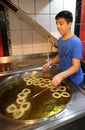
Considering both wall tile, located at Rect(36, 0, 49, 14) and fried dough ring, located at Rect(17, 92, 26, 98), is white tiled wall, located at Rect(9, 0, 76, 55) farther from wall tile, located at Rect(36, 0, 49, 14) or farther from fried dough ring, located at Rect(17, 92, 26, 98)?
fried dough ring, located at Rect(17, 92, 26, 98)

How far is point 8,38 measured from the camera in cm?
149

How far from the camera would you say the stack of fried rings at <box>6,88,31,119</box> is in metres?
0.67

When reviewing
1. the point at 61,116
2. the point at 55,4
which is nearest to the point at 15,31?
the point at 55,4

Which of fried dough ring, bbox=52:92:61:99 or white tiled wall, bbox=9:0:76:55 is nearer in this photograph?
fried dough ring, bbox=52:92:61:99

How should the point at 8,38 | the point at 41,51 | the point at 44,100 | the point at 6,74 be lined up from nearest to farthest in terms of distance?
the point at 44,100
the point at 6,74
the point at 8,38
the point at 41,51

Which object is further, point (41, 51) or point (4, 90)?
point (41, 51)

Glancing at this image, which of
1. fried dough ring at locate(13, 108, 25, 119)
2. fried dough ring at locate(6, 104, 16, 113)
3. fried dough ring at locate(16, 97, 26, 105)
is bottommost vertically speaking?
fried dough ring at locate(13, 108, 25, 119)

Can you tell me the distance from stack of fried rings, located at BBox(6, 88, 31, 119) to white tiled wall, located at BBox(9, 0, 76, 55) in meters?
0.84

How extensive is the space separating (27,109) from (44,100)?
116 millimetres

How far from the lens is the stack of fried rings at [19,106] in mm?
668

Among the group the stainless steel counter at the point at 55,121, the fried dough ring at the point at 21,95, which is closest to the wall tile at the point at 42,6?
the fried dough ring at the point at 21,95

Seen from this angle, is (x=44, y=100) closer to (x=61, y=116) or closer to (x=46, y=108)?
(x=46, y=108)

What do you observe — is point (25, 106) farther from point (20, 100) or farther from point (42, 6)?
point (42, 6)

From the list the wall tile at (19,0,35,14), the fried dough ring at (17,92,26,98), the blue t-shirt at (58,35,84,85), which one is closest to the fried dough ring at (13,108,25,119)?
the fried dough ring at (17,92,26,98)
